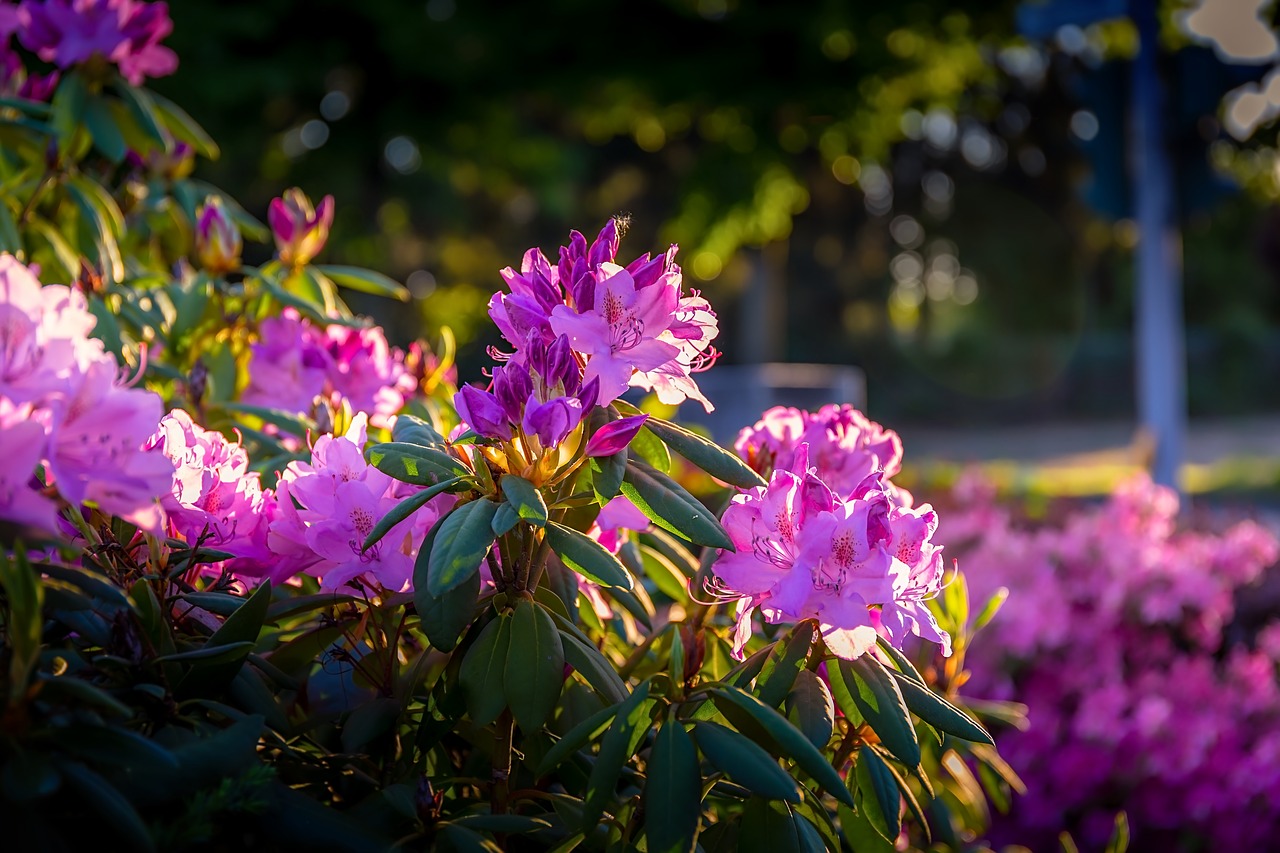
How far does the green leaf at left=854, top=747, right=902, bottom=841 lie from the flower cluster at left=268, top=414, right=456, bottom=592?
45cm

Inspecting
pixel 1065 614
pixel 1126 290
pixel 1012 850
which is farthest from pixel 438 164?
pixel 1126 290

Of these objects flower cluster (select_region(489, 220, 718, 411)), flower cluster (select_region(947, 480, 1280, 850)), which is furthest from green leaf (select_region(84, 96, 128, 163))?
flower cluster (select_region(947, 480, 1280, 850))

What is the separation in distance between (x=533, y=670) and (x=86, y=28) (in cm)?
134

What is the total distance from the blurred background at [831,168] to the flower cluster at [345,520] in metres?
0.40

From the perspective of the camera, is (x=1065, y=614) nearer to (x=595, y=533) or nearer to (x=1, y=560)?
(x=595, y=533)

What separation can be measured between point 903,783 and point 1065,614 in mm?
2064

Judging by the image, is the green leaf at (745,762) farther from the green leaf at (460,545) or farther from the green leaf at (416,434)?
the green leaf at (416,434)

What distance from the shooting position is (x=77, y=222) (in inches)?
72.6

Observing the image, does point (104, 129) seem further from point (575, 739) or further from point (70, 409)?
point (575, 739)

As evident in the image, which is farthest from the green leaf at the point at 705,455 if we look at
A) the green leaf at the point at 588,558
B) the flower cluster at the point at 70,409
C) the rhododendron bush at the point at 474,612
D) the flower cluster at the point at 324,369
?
the flower cluster at the point at 324,369

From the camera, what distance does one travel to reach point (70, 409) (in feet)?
2.69

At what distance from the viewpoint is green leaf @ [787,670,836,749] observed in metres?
0.99

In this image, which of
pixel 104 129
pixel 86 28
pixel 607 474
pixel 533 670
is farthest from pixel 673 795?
pixel 86 28

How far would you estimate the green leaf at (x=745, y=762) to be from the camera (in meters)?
0.89
